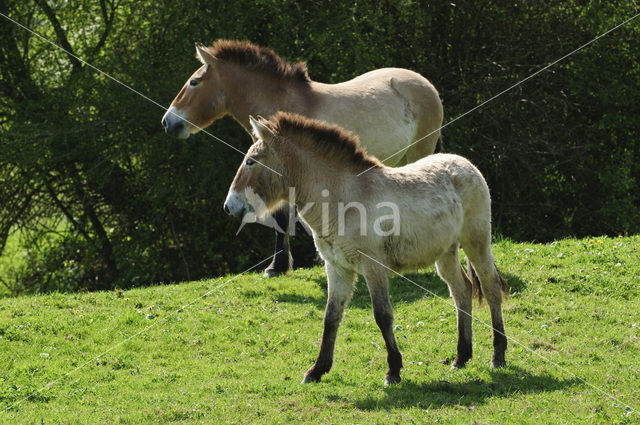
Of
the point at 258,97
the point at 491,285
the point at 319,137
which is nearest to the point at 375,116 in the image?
the point at 258,97

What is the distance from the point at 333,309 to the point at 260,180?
4.49 feet

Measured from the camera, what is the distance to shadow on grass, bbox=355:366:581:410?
636 centimetres

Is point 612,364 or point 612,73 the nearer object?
point 612,364

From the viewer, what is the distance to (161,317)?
9.39m

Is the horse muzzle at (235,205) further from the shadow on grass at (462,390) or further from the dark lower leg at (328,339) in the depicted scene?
the shadow on grass at (462,390)

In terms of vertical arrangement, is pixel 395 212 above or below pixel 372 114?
below

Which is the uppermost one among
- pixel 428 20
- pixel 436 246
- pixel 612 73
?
pixel 428 20

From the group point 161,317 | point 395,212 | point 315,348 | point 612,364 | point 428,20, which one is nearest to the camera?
point 395,212

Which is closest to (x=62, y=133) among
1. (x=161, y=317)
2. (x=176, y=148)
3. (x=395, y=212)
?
(x=176, y=148)

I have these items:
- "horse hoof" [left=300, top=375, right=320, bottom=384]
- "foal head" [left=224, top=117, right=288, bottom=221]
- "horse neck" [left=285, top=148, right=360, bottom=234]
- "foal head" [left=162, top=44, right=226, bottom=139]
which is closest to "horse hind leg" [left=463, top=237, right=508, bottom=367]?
"horse neck" [left=285, top=148, right=360, bottom=234]

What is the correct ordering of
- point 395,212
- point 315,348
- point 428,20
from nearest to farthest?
point 395,212, point 315,348, point 428,20

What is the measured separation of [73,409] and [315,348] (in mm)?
2656

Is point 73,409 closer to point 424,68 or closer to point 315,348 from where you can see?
point 315,348

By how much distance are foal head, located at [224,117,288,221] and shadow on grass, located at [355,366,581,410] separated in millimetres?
1928
